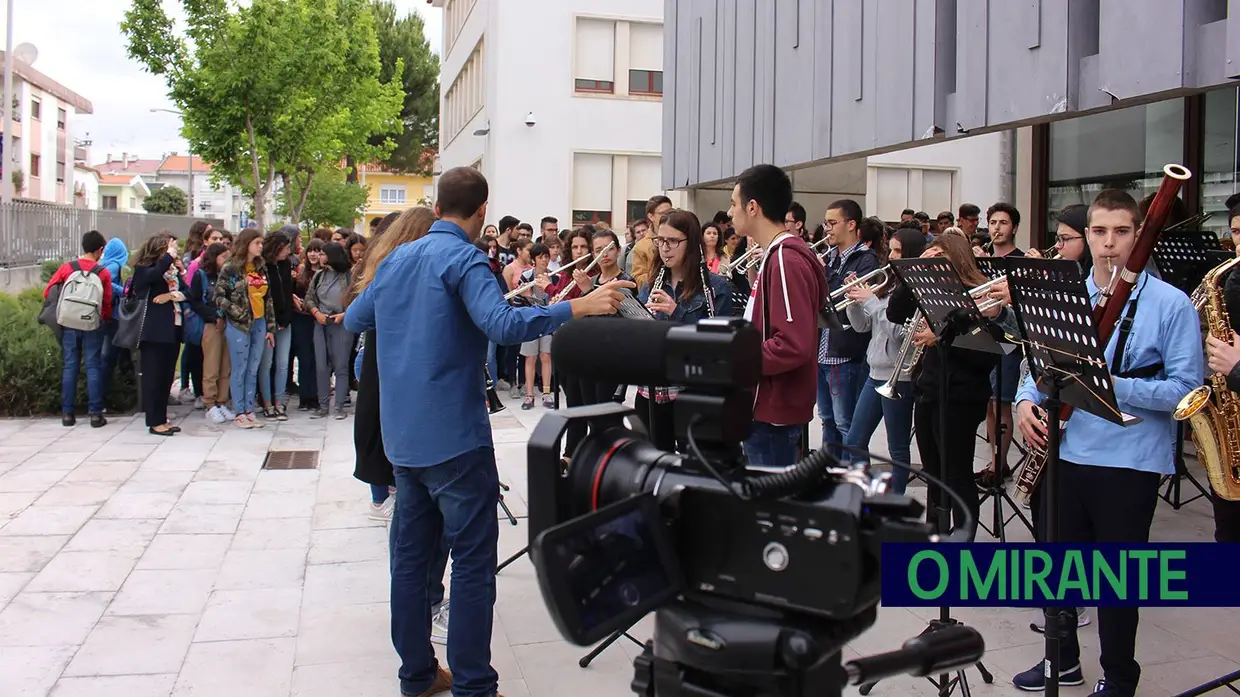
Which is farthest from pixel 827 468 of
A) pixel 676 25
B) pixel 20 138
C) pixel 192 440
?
pixel 20 138

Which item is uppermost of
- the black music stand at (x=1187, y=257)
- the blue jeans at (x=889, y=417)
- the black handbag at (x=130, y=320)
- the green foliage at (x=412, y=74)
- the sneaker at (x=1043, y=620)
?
the green foliage at (x=412, y=74)

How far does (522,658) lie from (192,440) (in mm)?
6072

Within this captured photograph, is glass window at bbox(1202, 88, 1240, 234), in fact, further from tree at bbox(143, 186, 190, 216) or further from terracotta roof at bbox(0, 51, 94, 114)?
tree at bbox(143, 186, 190, 216)

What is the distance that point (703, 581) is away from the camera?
80.4 inches

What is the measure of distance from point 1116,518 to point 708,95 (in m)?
11.1

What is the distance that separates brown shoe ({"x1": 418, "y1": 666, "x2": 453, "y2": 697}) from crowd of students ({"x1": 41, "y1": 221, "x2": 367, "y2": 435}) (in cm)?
653

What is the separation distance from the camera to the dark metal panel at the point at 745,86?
12547mm

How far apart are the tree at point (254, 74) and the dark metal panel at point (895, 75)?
17481 millimetres

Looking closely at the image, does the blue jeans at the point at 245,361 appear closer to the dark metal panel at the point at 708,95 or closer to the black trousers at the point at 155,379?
the black trousers at the point at 155,379

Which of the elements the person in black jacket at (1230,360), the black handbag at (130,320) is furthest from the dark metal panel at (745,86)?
the person in black jacket at (1230,360)

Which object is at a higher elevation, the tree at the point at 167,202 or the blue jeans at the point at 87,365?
the tree at the point at 167,202

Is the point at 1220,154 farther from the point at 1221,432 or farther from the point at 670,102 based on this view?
the point at 670,102

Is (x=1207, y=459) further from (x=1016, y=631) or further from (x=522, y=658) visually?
(x=522, y=658)

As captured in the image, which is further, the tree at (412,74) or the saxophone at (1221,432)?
the tree at (412,74)
